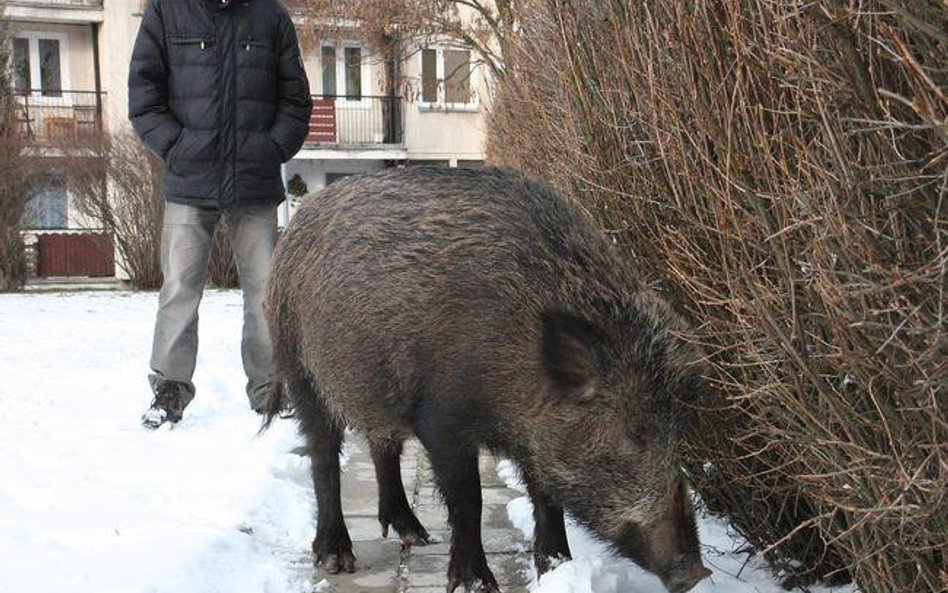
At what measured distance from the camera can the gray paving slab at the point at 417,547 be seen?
3926mm

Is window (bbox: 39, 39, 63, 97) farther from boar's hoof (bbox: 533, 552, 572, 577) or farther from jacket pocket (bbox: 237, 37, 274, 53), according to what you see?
boar's hoof (bbox: 533, 552, 572, 577)

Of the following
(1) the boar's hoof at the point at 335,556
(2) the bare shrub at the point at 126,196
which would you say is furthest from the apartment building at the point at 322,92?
(1) the boar's hoof at the point at 335,556

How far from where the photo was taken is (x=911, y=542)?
8.32 ft

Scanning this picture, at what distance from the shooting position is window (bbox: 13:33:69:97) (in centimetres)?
2978

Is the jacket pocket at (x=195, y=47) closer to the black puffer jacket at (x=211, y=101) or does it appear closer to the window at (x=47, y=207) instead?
the black puffer jacket at (x=211, y=101)

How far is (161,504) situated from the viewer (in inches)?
173

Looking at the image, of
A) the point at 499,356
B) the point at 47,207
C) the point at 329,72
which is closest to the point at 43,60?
the point at 329,72

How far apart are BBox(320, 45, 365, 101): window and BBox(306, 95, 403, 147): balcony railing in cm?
26

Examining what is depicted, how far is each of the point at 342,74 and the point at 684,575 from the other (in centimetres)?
2956

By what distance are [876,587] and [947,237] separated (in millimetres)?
1078

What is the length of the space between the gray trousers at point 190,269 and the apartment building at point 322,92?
21602 mm

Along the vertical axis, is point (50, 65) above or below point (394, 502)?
above

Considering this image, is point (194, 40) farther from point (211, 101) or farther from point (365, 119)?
point (365, 119)

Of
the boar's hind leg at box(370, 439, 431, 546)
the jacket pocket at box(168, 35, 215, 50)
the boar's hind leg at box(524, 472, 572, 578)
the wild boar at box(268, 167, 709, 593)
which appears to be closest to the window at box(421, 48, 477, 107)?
the jacket pocket at box(168, 35, 215, 50)
